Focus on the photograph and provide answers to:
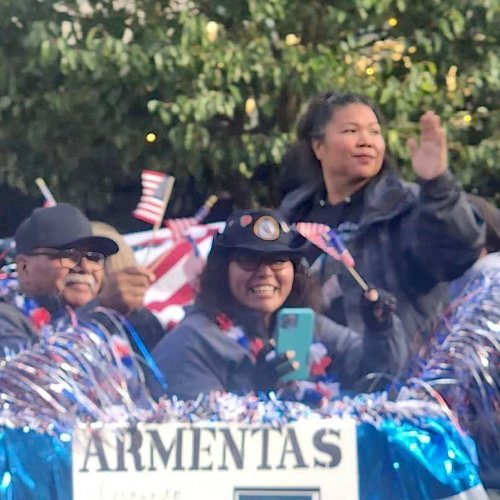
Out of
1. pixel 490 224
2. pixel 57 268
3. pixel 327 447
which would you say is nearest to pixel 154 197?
pixel 57 268

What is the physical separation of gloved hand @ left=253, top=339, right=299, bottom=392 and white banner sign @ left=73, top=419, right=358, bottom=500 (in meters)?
0.11

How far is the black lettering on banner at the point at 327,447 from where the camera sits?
2.49 m

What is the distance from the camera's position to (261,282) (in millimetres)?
2654

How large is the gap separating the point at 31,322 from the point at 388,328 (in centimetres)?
88

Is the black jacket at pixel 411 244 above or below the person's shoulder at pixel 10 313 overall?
above

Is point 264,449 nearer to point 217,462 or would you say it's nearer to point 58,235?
point 217,462

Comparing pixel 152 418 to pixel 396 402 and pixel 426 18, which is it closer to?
pixel 396 402

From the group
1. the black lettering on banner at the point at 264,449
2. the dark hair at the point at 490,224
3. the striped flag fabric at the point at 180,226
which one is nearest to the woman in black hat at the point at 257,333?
the black lettering on banner at the point at 264,449

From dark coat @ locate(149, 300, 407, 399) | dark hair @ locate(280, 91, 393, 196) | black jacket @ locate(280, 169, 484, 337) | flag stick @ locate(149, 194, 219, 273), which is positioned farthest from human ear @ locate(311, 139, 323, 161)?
dark coat @ locate(149, 300, 407, 399)

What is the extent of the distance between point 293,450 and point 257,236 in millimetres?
538

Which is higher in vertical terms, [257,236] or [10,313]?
[257,236]

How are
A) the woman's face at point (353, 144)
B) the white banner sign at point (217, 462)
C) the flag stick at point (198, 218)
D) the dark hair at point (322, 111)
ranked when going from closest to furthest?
the white banner sign at point (217, 462) < the flag stick at point (198, 218) < the woman's face at point (353, 144) < the dark hair at point (322, 111)

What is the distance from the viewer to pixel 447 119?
4.58m

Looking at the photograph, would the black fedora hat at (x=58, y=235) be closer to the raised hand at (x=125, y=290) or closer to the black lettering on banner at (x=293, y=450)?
the raised hand at (x=125, y=290)
